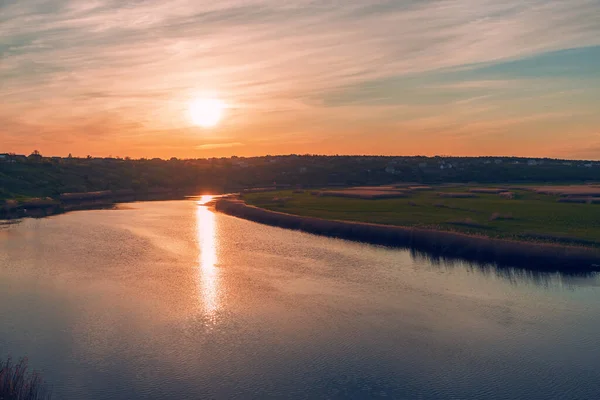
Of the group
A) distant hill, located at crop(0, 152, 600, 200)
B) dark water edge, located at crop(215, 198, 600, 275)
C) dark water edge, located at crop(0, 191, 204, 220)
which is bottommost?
dark water edge, located at crop(215, 198, 600, 275)

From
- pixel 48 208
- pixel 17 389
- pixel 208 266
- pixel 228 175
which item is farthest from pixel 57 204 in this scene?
pixel 17 389

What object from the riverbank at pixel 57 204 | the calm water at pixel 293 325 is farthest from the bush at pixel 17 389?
the riverbank at pixel 57 204

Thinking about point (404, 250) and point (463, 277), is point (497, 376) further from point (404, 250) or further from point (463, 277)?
point (404, 250)

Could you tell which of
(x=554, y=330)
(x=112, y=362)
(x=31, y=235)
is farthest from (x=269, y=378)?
(x=31, y=235)

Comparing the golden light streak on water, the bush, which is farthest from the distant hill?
the bush

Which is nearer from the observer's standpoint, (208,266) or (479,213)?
(208,266)

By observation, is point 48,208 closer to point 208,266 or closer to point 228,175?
point 208,266

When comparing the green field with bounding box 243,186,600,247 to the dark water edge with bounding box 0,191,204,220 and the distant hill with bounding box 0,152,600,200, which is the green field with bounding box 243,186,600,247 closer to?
the dark water edge with bounding box 0,191,204,220
